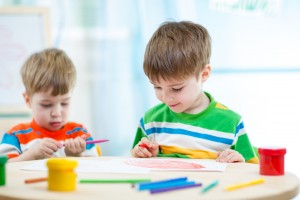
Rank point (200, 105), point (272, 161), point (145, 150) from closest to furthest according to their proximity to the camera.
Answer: point (272, 161) < point (145, 150) < point (200, 105)

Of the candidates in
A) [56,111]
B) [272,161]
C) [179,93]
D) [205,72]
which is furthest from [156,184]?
[56,111]

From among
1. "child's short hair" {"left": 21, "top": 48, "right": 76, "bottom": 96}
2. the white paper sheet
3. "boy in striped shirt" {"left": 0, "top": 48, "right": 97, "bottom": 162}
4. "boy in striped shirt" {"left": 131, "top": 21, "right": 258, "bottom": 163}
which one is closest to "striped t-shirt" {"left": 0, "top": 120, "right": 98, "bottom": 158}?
"boy in striped shirt" {"left": 0, "top": 48, "right": 97, "bottom": 162}

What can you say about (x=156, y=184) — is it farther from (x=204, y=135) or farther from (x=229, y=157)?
(x=204, y=135)

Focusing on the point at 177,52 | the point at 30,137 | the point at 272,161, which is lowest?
the point at 30,137

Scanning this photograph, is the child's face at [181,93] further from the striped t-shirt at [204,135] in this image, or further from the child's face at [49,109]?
the child's face at [49,109]

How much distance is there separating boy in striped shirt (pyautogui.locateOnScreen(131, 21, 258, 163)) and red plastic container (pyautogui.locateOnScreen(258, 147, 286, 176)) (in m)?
0.29

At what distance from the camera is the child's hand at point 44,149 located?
1.55 meters

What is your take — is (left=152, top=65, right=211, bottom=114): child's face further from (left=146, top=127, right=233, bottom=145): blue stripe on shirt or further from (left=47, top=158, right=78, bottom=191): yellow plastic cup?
(left=47, top=158, right=78, bottom=191): yellow plastic cup

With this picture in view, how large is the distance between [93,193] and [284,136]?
5.80 ft

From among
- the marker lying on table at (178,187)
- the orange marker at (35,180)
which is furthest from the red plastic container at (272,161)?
the orange marker at (35,180)

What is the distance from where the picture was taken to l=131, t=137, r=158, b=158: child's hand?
1.45m

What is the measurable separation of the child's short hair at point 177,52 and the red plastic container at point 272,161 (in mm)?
412

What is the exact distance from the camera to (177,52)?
152cm

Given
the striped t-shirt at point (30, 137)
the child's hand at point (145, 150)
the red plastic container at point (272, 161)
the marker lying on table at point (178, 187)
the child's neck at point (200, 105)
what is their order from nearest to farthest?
1. the marker lying on table at point (178, 187)
2. the red plastic container at point (272, 161)
3. the child's hand at point (145, 150)
4. the child's neck at point (200, 105)
5. the striped t-shirt at point (30, 137)
